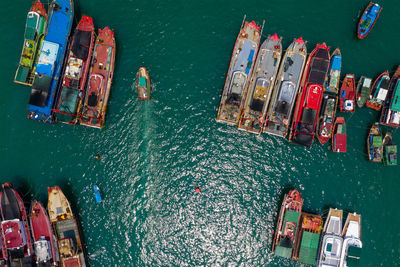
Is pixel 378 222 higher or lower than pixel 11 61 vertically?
lower

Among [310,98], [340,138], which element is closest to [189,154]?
[310,98]

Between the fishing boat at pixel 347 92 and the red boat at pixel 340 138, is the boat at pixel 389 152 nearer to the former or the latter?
the red boat at pixel 340 138

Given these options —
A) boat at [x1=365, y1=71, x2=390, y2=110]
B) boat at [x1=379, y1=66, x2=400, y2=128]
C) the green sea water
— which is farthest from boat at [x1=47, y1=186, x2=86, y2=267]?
boat at [x1=379, y1=66, x2=400, y2=128]

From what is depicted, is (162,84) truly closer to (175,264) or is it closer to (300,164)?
(300,164)

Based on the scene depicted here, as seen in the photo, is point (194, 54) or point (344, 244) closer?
point (344, 244)

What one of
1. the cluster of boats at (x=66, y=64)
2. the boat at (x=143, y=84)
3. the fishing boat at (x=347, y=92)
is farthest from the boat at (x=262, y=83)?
the cluster of boats at (x=66, y=64)

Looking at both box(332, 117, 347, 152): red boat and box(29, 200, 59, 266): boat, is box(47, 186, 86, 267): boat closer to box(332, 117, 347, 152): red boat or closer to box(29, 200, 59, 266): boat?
box(29, 200, 59, 266): boat

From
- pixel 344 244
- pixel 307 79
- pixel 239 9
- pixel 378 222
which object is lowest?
pixel 344 244

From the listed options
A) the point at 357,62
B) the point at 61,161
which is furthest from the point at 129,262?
the point at 357,62
